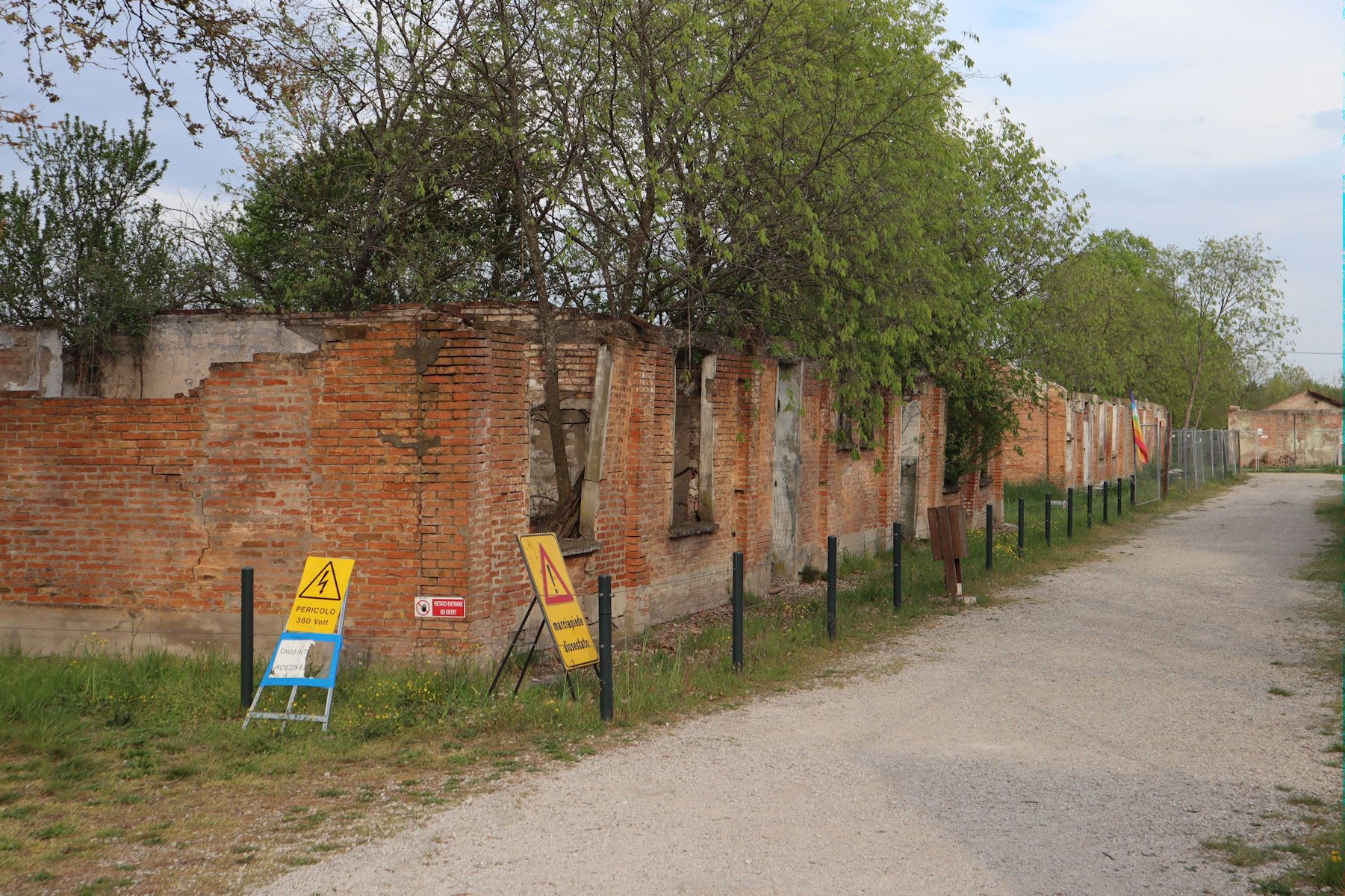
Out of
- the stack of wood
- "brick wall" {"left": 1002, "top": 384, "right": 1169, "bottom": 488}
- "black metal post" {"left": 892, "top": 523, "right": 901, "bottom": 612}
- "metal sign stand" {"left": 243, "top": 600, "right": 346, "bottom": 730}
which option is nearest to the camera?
"metal sign stand" {"left": 243, "top": 600, "right": 346, "bottom": 730}

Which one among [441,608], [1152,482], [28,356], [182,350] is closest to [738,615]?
[441,608]

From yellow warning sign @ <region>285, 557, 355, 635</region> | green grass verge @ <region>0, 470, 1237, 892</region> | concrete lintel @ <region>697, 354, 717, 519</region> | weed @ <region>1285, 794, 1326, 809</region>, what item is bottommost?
weed @ <region>1285, 794, 1326, 809</region>

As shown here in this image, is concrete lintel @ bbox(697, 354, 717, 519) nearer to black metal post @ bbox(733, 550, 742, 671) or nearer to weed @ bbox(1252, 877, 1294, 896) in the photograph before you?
black metal post @ bbox(733, 550, 742, 671)

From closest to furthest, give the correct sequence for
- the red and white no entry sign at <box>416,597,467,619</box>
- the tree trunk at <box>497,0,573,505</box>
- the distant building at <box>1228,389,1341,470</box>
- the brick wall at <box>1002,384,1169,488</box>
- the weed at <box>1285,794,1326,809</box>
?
the weed at <box>1285,794,1326,809</box> → the red and white no entry sign at <box>416,597,467,619</box> → the tree trunk at <box>497,0,573,505</box> → the brick wall at <box>1002,384,1169,488</box> → the distant building at <box>1228,389,1341,470</box>

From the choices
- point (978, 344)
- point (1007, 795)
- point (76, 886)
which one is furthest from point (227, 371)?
point (978, 344)

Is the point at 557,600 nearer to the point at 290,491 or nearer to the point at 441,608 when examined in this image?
the point at 441,608

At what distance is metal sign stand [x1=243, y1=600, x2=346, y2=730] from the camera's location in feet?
25.8

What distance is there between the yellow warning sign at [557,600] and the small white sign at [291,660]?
5.53ft

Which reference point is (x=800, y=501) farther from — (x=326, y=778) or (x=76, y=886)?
(x=76, y=886)

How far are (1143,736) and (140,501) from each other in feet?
27.0

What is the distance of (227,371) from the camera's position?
963 cm

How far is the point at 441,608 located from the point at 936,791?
4.18 metres

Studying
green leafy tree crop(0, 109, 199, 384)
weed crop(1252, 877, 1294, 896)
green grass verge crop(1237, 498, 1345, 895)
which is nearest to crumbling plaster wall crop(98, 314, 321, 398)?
green leafy tree crop(0, 109, 199, 384)

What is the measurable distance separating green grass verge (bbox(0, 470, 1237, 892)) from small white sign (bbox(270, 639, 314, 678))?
1.28ft
